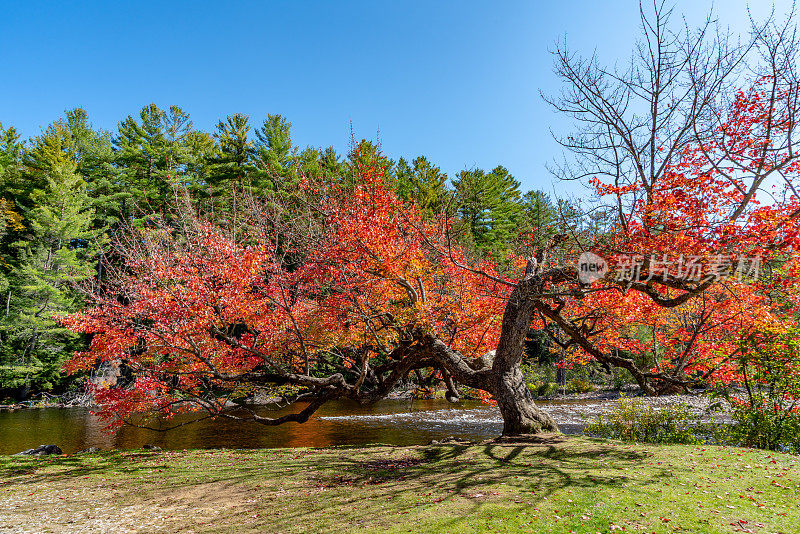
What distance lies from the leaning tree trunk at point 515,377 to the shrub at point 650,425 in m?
2.38

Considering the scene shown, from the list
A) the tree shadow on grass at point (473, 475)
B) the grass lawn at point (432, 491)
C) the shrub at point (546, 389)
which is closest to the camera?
the grass lawn at point (432, 491)

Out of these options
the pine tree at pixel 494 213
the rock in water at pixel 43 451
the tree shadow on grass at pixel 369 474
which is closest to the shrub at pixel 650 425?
the tree shadow on grass at pixel 369 474

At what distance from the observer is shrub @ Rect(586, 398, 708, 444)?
10.2 m

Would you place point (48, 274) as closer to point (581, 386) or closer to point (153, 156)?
point (153, 156)

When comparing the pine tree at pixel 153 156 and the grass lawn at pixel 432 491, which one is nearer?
the grass lawn at pixel 432 491

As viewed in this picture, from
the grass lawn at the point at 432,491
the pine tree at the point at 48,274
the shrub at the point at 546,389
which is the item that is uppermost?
the pine tree at the point at 48,274

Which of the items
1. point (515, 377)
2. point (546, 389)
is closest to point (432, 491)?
point (515, 377)

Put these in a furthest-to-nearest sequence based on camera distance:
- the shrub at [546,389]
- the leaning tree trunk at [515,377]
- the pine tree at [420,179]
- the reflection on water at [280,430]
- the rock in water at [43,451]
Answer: the pine tree at [420,179] < the shrub at [546,389] < the reflection on water at [280,430] < the rock in water at [43,451] < the leaning tree trunk at [515,377]

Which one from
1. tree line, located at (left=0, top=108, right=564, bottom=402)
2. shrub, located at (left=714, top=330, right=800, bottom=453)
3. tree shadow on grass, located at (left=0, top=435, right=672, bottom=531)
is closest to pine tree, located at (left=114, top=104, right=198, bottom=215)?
tree line, located at (left=0, top=108, right=564, bottom=402)

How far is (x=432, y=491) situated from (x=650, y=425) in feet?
24.0

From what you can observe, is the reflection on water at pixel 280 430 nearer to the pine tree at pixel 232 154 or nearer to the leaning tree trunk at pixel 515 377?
the leaning tree trunk at pixel 515 377

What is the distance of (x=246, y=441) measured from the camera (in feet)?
48.1

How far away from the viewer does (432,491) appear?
635 centimetres

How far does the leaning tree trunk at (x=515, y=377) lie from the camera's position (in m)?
9.77
